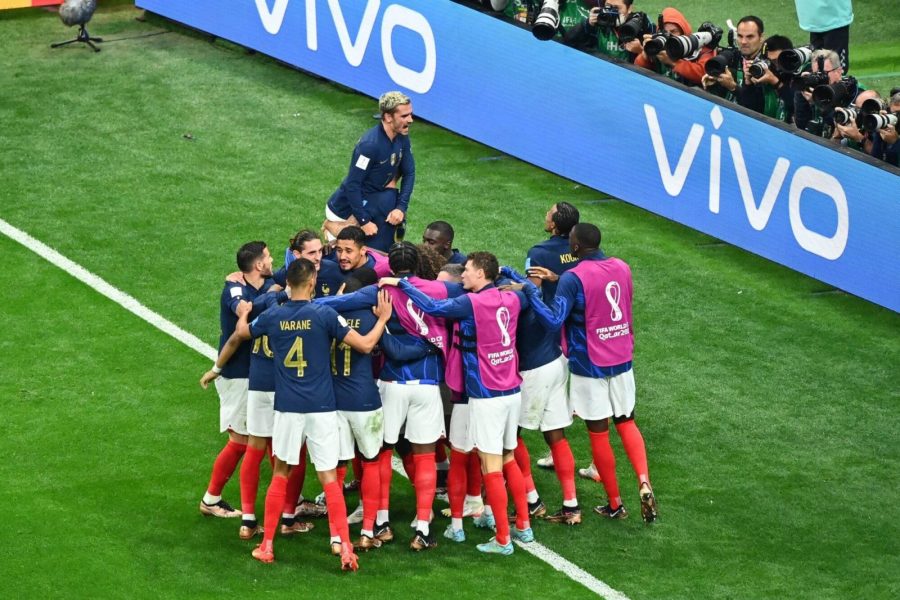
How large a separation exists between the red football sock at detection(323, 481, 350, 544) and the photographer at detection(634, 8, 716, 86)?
A: 21.4ft

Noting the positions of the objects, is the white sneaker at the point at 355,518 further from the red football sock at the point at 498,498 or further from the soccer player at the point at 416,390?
the red football sock at the point at 498,498

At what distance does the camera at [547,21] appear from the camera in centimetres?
1398

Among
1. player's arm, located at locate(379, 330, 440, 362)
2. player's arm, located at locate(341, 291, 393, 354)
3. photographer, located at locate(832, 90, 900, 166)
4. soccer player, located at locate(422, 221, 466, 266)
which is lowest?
player's arm, located at locate(379, 330, 440, 362)

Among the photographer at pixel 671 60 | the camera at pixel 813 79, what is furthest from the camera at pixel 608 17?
the camera at pixel 813 79

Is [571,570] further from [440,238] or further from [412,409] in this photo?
[440,238]

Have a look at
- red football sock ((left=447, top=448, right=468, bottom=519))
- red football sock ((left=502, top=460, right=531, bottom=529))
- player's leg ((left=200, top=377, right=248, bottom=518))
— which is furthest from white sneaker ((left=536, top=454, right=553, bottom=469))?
player's leg ((left=200, top=377, right=248, bottom=518))

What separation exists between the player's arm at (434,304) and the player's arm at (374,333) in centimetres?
11

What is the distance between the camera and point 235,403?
934cm

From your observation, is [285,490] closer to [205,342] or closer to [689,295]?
[205,342]

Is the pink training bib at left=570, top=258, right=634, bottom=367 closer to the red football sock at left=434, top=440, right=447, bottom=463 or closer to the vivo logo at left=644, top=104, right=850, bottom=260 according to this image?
the red football sock at left=434, top=440, right=447, bottom=463

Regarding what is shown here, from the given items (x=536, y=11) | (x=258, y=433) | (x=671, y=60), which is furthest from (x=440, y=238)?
(x=536, y=11)

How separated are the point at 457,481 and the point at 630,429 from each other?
1192 mm

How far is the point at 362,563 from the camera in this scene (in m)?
8.98

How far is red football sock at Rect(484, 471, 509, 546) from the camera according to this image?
8.99m
